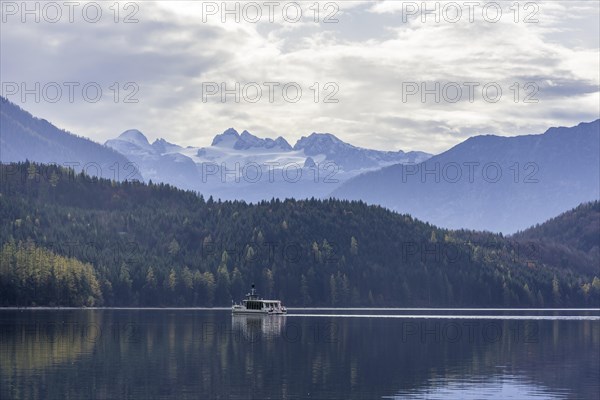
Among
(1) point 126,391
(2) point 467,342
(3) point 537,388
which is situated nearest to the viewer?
(1) point 126,391

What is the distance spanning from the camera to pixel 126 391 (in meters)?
108

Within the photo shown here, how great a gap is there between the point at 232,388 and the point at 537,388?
32340 millimetres

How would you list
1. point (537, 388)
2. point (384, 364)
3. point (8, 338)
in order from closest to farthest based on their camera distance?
point (537, 388)
point (384, 364)
point (8, 338)

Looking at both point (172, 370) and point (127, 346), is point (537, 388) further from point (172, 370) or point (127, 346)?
point (127, 346)

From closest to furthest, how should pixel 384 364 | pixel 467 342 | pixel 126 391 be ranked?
pixel 126 391 → pixel 384 364 → pixel 467 342

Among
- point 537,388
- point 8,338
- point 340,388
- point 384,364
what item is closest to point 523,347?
point 384,364

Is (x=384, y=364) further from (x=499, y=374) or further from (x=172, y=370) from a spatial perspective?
(x=172, y=370)

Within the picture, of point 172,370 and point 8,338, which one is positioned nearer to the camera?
point 172,370

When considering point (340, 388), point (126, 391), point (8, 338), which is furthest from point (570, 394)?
point (8, 338)

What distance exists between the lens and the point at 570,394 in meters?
113

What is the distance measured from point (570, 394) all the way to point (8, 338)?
91848mm

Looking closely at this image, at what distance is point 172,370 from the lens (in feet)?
418

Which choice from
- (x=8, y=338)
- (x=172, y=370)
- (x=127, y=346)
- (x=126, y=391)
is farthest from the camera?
(x=8, y=338)

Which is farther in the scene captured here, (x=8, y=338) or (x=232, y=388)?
(x=8, y=338)
